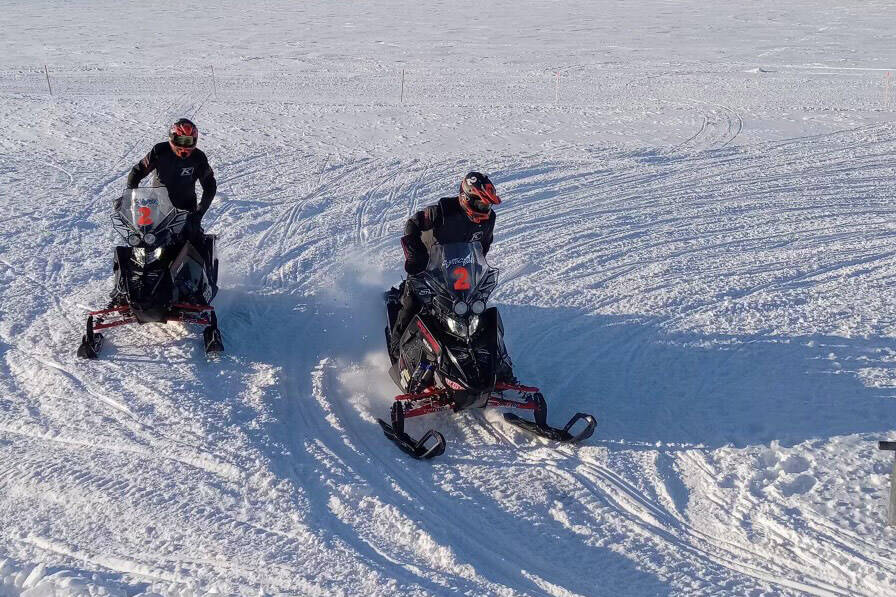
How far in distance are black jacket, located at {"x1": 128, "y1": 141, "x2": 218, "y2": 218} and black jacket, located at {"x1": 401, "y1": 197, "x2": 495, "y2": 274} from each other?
283 centimetres

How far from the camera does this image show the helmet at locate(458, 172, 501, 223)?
25.5ft

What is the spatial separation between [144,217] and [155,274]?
0.63 m

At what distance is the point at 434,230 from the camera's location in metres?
8.07

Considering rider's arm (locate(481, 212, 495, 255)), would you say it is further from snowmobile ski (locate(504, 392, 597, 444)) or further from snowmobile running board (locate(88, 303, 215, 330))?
snowmobile running board (locate(88, 303, 215, 330))

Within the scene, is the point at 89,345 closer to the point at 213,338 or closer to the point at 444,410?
the point at 213,338

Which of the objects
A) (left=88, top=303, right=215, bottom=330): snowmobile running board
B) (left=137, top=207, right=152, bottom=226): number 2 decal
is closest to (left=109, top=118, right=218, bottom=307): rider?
(left=137, top=207, right=152, bottom=226): number 2 decal

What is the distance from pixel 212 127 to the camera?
62.6 feet

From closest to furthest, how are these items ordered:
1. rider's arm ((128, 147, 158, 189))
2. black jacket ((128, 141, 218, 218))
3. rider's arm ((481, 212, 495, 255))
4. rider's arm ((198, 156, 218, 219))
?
rider's arm ((481, 212, 495, 255))
rider's arm ((128, 147, 158, 189))
black jacket ((128, 141, 218, 218))
rider's arm ((198, 156, 218, 219))

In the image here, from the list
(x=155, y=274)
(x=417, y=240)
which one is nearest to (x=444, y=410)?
(x=417, y=240)

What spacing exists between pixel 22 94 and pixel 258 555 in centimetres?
2053

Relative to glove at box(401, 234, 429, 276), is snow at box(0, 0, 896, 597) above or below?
below

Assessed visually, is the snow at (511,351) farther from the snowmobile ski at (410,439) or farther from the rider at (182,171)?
the rider at (182,171)

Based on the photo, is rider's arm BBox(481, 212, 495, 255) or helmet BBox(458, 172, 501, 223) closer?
helmet BBox(458, 172, 501, 223)

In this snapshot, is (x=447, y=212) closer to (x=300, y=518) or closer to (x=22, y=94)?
(x=300, y=518)
